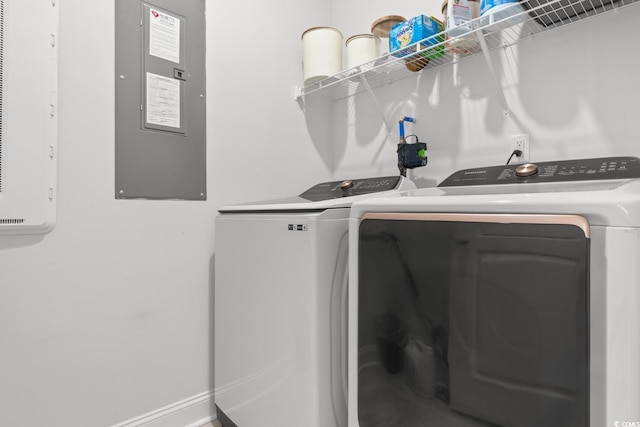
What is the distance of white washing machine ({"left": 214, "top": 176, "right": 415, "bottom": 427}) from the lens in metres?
1.10

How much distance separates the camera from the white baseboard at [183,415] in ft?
4.90

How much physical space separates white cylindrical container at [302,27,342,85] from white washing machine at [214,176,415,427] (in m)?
0.74

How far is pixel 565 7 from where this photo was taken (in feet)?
4.02

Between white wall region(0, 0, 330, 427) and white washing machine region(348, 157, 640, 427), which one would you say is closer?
white washing machine region(348, 157, 640, 427)

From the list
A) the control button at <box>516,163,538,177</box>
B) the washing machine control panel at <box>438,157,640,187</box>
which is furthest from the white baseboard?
the control button at <box>516,163,538,177</box>

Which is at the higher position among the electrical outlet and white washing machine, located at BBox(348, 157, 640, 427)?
the electrical outlet

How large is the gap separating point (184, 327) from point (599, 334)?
5.07ft

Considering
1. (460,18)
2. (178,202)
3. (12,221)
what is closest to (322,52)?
(460,18)

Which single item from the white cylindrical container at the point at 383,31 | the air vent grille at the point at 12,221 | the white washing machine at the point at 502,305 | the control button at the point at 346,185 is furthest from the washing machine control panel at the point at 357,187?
the air vent grille at the point at 12,221

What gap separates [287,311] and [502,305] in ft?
2.24

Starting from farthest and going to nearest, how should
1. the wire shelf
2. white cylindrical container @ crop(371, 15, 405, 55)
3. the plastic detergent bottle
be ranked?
white cylindrical container @ crop(371, 15, 405, 55), the plastic detergent bottle, the wire shelf

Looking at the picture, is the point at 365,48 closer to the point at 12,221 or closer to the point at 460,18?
the point at 460,18

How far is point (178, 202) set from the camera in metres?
1.61

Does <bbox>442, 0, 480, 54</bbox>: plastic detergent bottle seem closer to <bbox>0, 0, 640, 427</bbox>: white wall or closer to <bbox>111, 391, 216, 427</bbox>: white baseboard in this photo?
<bbox>0, 0, 640, 427</bbox>: white wall
